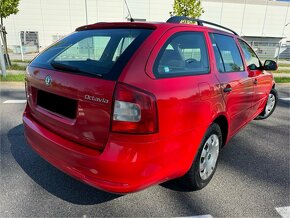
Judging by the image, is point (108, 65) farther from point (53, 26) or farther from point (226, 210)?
point (53, 26)

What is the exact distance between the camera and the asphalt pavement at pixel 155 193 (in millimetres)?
2311

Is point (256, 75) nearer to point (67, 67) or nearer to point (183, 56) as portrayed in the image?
point (183, 56)

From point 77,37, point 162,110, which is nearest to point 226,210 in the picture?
point 162,110

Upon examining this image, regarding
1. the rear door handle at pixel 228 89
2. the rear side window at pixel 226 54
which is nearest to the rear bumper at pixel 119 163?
the rear door handle at pixel 228 89

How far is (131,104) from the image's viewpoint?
1.73 meters

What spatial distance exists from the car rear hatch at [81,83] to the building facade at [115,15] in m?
32.5

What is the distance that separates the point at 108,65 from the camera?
1953 mm

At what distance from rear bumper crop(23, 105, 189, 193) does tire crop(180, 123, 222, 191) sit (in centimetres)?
39

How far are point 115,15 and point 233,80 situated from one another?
124ft

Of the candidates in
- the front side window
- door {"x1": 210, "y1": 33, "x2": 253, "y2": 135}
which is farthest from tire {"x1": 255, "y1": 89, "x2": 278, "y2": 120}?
door {"x1": 210, "y1": 33, "x2": 253, "y2": 135}

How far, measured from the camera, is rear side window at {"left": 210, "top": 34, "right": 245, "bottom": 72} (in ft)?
8.97

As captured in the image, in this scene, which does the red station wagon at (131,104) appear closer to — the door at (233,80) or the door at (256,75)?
the door at (233,80)

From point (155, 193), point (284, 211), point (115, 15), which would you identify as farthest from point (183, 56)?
point (115, 15)

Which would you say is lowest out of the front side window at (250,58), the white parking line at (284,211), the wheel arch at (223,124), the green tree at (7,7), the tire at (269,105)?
the white parking line at (284,211)
